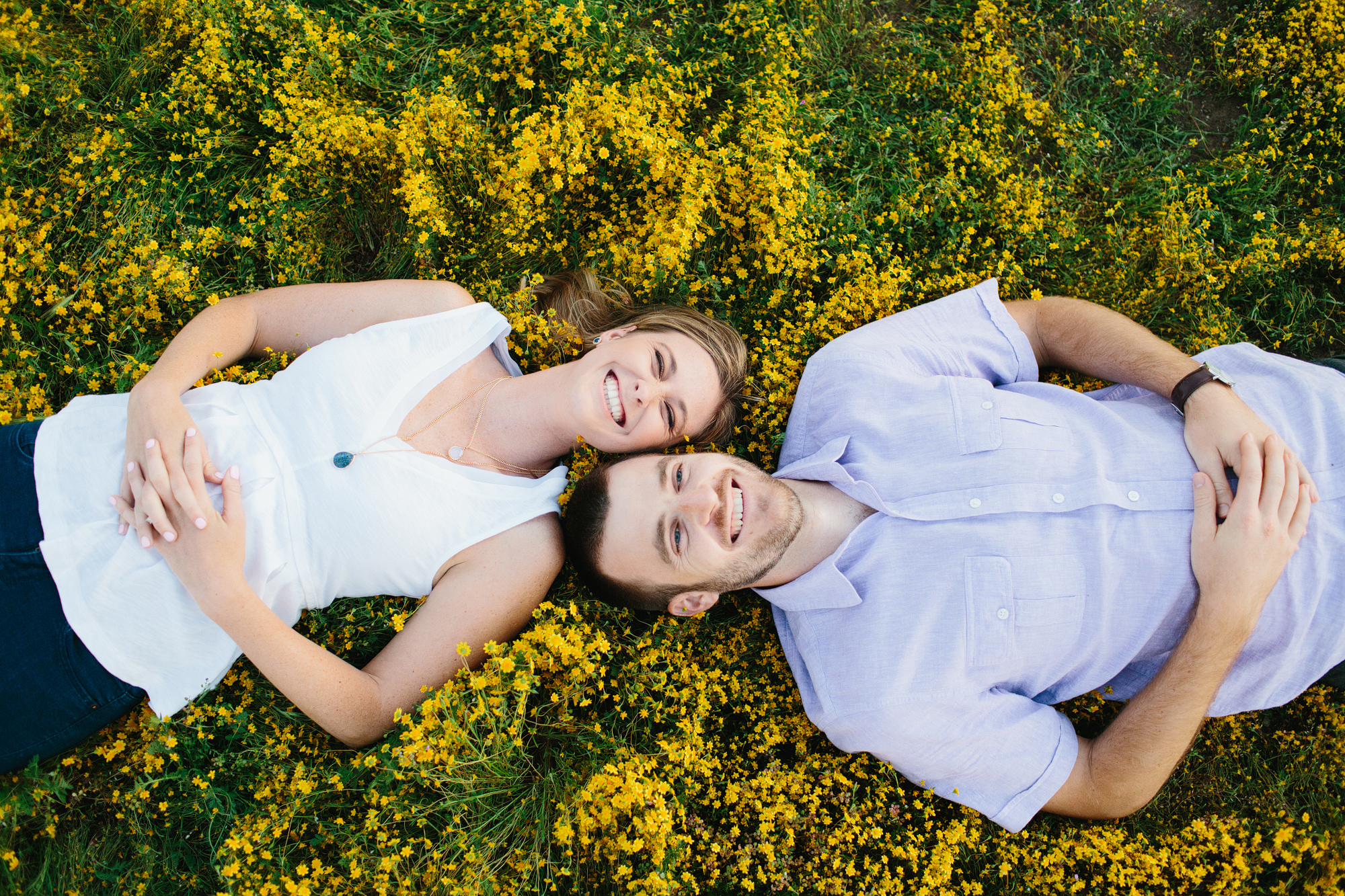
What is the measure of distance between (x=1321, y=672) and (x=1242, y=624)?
2.04 feet

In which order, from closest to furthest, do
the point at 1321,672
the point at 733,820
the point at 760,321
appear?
1. the point at 1321,672
2. the point at 733,820
3. the point at 760,321

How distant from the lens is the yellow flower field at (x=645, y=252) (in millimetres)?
3207

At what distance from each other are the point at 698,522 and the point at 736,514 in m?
0.21

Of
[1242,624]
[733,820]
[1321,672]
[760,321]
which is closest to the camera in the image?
[1242,624]

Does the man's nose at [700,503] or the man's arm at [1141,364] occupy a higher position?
the man's arm at [1141,364]

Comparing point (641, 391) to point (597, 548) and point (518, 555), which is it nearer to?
point (597, 548)

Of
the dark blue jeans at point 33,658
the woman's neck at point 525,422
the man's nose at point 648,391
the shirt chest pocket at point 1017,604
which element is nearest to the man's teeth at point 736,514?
the man's nose at point 648,391

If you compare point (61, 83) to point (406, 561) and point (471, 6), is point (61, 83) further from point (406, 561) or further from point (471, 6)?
point (406, 561)

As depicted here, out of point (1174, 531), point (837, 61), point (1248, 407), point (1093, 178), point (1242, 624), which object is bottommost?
point (1242, 624)

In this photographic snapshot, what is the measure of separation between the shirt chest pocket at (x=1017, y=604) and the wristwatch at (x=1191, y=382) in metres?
0.85

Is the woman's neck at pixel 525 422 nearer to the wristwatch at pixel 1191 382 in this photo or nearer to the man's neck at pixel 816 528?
the man's neck at pixel 816 528

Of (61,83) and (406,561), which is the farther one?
(61,83)

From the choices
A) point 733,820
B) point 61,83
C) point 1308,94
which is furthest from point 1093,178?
point 61,83

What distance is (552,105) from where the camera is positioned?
425 cm
